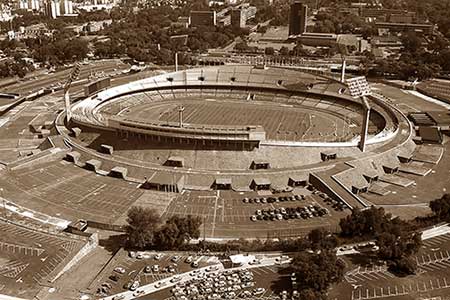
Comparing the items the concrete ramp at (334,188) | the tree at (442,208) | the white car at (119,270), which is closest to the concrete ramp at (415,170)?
the concrete ramp at (334,188)

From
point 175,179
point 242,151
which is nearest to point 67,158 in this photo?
point 175,179

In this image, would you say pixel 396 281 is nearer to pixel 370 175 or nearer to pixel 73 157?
pixel 370 175

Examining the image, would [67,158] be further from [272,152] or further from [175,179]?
[272,152]

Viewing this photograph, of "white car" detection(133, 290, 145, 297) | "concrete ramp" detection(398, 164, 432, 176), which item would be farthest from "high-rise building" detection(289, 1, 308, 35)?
"white car" detection(133, 290, 145, 297)

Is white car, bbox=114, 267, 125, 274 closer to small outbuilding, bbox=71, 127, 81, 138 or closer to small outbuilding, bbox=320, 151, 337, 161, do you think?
small outbuilding, bbox=320, 151, 337, 161

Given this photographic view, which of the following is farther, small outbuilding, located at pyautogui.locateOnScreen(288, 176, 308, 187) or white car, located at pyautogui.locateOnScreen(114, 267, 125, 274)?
small outbuilding, located at pyautogui.locateOnScreen(288, 176, 308, 187)

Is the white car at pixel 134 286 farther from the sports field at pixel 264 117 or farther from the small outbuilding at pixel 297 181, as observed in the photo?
the sports field at pixel 264 117

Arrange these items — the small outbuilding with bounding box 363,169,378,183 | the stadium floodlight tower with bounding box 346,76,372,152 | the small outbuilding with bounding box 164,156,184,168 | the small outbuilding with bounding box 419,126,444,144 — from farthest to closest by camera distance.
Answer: the small outbuilding with bounding box 419,126,444,144 → the stadium floodlight tower with bounding box 346,76,372,152 → the small outbuilding with bounding box 164,156,184,168 → the small outbuilding with bounding box 363,169,378,183
